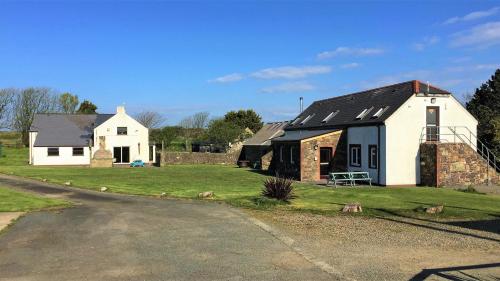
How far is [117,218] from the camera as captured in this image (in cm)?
1436

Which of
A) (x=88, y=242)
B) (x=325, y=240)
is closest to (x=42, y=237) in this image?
(x=88, y=242)

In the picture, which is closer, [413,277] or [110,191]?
[413,277]

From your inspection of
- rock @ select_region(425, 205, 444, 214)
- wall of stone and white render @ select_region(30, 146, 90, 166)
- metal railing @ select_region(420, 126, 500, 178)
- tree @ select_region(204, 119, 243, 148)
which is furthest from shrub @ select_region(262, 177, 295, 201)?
tree @ select_region(204, 119, 243, 148)

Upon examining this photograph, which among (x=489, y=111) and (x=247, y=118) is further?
(x=247, y=118)

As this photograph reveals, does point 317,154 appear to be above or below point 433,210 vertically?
above

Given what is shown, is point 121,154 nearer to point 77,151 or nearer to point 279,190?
point 77,151

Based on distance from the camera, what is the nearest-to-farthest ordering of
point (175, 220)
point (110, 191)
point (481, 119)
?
point (175, 220) < point (110, 191) < point (481, 119)

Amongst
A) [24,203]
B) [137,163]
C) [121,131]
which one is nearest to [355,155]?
[24,203]

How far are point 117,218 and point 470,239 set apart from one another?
9.30 metres

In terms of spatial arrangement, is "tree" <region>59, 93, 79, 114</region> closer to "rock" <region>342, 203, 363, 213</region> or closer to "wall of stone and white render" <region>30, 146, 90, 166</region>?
"wall of stone and white render" <region>30, 146, 90, 166</region>

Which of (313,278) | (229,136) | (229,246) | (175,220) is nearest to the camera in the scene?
(313,278)

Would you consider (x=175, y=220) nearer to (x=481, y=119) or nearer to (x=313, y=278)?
(x=313, y=278)

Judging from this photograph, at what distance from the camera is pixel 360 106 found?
34094mm

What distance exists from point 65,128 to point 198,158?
16.7 meters
